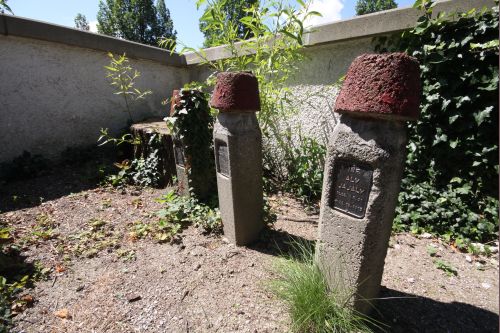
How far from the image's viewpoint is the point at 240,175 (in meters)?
2.50

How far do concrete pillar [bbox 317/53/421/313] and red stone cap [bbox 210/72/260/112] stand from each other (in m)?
0.99

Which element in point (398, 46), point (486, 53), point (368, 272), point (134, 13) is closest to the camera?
point (368, 272)

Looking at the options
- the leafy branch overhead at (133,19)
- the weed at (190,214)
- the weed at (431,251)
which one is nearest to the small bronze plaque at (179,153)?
the weed at (190,214)

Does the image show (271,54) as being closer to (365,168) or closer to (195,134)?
(195,134)

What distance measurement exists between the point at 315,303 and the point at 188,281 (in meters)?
1.11

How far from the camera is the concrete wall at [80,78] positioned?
11.3 feet

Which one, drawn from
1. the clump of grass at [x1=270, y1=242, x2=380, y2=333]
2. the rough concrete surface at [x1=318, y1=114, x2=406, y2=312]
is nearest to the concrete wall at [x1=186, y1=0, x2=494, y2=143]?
the rough concrete surface at [x1=318, y1=114, x2=406, y2=312]

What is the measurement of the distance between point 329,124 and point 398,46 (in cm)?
124

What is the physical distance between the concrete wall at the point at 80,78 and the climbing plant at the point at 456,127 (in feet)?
1.32

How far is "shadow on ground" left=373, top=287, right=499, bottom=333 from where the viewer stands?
1.74 m

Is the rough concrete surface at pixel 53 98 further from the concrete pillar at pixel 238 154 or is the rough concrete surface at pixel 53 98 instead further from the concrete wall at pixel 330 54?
the concrete pillar at pixel 238 154

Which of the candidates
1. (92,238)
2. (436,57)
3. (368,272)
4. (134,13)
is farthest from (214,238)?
(134,13)

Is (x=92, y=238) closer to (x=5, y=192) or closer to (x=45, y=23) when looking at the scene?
(x=5, y=192)

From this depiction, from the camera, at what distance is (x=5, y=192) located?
3.75 meters
